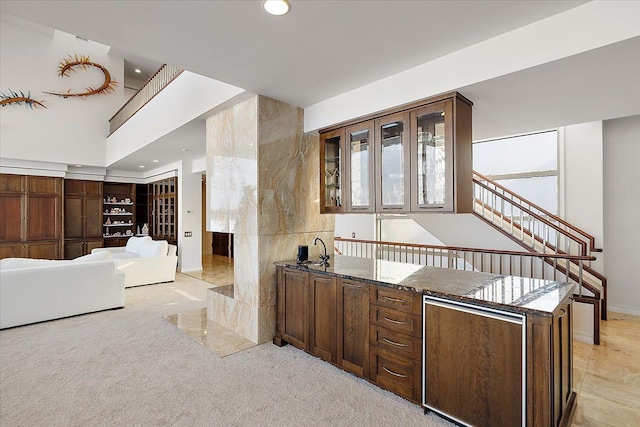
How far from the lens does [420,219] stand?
572cm

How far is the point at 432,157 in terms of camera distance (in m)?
2.72

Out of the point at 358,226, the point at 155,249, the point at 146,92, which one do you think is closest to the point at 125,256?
the point at 155,249

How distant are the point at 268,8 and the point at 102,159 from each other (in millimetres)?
8278

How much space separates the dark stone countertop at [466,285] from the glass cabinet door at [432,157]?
61 centimetres

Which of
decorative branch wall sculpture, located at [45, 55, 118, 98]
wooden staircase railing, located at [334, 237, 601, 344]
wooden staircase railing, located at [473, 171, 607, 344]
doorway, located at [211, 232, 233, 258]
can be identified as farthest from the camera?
doorway, located at [211, 232, 233, 258]

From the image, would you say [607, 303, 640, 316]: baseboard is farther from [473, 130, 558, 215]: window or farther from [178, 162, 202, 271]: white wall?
[178, 162, 202, 271]: white wall

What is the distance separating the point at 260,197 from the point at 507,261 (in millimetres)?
3898

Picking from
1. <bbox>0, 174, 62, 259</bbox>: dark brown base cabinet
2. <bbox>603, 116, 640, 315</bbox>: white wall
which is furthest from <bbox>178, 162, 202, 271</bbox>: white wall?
<bbox>603, 116, 640, 315</bbox>: white wall

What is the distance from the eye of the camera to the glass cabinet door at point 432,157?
101 inches

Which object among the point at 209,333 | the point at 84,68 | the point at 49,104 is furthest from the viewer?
the point at 84,68

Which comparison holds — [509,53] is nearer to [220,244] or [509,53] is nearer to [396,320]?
[396,320]

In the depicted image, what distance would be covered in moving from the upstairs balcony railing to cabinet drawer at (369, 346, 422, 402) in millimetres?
4463

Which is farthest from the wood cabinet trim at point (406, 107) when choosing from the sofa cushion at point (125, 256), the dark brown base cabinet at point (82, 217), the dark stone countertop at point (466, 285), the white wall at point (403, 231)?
the dark brown base cabinet at point (82, 217)

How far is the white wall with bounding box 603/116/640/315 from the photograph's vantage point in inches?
178
